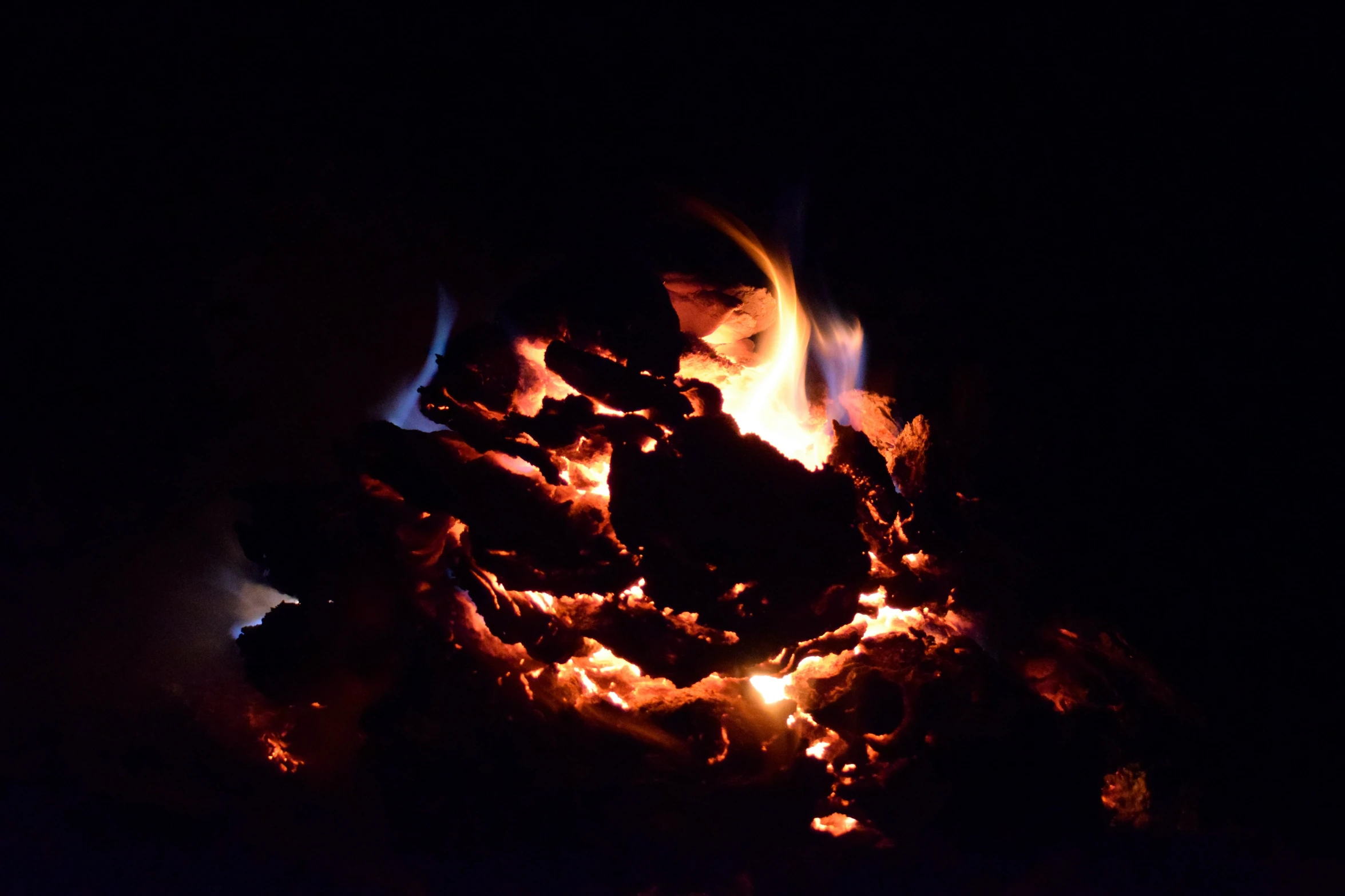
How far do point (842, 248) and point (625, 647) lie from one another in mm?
1857

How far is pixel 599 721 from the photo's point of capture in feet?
8.05

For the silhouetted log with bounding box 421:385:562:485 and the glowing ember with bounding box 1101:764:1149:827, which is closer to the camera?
the silhouetted log with bounding box 421:385:562:485

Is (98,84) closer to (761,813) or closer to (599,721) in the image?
(599,721)

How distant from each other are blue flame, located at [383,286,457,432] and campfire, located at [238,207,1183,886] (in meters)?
0.28

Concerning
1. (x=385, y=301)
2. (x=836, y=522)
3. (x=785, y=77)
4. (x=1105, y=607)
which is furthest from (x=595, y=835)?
(x=785, y=77)

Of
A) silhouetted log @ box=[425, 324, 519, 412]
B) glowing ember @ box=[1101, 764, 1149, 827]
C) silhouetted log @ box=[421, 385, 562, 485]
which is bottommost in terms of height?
glowing ember @ box=[1101, 764, 1149, 827]

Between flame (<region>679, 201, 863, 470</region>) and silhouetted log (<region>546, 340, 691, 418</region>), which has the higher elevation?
flame (<region>679, 201, 863, 470</region>)

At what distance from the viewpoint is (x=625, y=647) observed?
2.31 m

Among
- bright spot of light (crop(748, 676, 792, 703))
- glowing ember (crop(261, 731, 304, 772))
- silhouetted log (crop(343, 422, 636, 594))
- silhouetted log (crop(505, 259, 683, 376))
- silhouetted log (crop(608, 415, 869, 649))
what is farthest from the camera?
glowing ember (crop(261, 731, 304, 772))

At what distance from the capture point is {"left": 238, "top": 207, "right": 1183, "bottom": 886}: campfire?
228 cm

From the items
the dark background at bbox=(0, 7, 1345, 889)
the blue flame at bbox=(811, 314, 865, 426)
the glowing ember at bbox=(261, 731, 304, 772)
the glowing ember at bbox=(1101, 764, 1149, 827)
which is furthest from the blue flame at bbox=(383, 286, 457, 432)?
the glowing ember at bbox=(1101, 764, 1149, 827)

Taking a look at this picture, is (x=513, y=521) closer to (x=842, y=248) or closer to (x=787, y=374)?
(x=787, y=374)

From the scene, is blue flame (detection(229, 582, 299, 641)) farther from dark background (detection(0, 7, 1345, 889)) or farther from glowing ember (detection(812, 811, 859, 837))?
glowing ember (detection(812, 811, 859, 837))

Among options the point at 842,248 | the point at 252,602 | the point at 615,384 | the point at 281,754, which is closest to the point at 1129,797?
the point at 842,248
